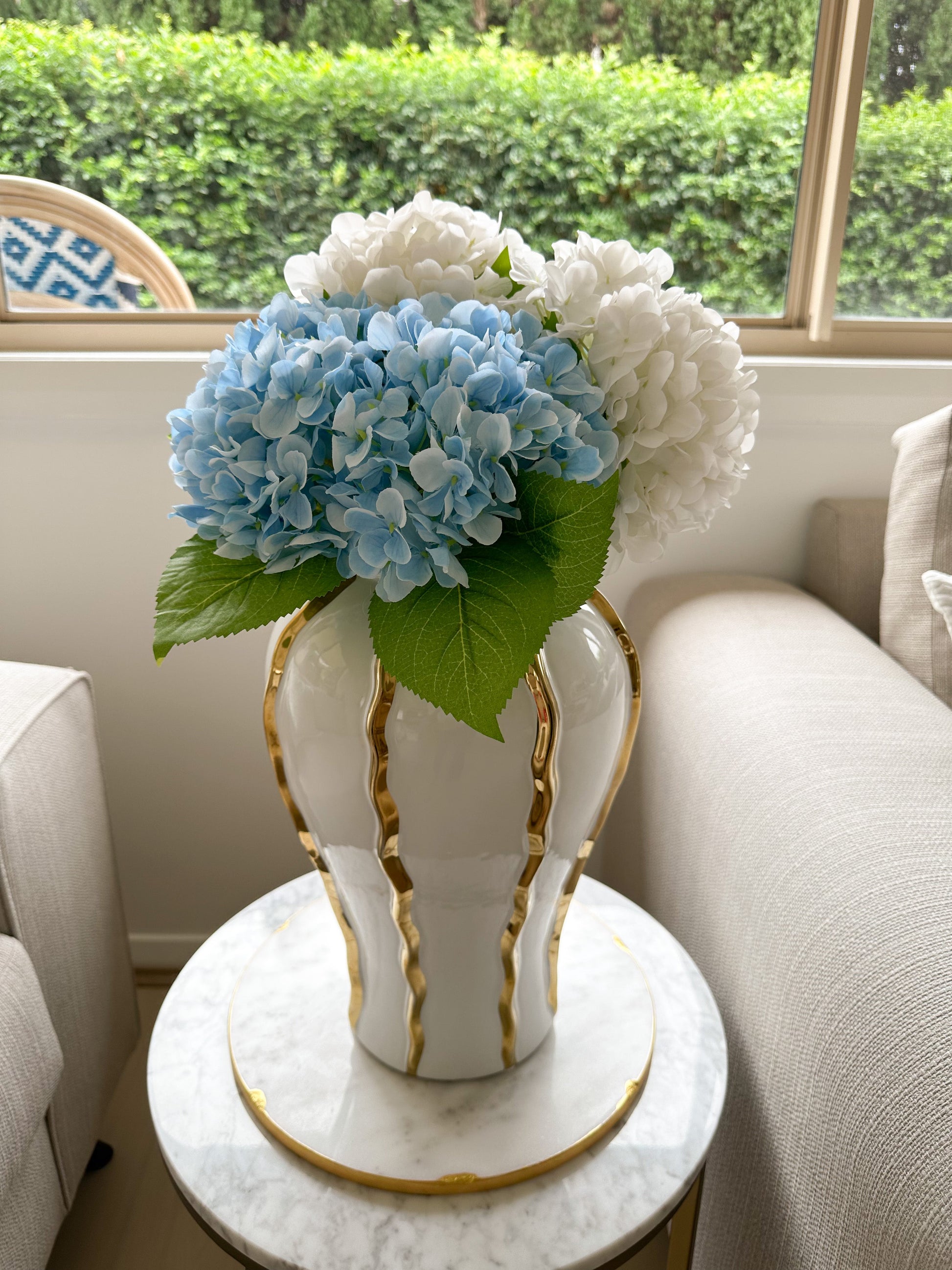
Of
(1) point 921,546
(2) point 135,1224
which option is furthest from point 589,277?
(2) point 135,1224

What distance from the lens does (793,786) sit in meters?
0.80

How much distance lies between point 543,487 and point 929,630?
2.32ft

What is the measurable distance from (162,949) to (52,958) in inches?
23.9

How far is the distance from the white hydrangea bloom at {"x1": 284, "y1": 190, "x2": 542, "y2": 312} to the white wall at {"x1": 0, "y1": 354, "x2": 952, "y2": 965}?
719 millimetres

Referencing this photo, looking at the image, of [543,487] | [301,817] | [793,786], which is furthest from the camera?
[793,786]

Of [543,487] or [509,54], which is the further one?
[509,54]

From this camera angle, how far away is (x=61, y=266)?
4.38 feet

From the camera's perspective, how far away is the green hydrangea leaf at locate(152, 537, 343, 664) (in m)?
0.51

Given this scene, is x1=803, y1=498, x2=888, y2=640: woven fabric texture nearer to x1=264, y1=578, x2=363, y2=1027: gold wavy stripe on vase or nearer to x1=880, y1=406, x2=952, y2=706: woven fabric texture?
x1=880, y1=406, x2=952, y2=706: woven fabric texture

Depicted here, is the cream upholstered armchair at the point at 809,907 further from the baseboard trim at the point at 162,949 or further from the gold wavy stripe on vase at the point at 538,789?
the baseboard trim at the point at 162,949

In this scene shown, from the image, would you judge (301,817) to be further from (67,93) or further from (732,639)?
(67,93)

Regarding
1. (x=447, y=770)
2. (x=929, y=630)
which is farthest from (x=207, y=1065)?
(x=929, y=630)

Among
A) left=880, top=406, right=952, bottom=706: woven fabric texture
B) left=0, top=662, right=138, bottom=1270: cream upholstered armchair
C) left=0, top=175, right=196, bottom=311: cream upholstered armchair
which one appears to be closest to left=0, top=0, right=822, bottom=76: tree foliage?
left=0, top=175, right=196, bottom=311: cream upholstered armchair

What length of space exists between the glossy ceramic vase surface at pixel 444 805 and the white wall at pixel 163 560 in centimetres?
75
